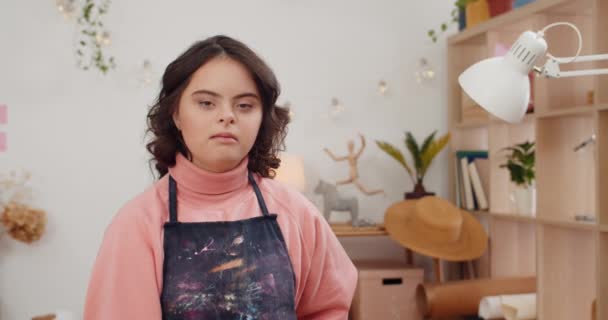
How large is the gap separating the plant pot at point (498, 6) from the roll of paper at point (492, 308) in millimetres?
1452

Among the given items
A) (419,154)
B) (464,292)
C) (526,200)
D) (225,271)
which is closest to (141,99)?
(419,154)

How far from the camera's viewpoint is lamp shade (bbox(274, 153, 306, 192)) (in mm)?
3334

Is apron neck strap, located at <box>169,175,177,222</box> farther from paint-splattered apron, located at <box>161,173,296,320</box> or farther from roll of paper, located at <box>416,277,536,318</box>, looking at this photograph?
roll of paper, located at <box>416,277,536,318</box>

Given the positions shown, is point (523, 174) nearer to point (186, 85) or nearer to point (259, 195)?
point (259, 195)

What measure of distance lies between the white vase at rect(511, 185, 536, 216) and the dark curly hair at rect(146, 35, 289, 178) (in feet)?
7.19

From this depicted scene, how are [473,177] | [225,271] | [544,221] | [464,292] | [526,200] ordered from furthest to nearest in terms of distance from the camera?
[473,177], [526,200], [464,292], [544,221], [225,271]

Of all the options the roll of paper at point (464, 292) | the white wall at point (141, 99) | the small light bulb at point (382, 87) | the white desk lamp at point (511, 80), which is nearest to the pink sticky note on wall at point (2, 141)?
the white wall at point (141, 99)

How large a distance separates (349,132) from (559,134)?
3.96 ft

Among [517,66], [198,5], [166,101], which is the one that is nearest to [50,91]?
[198,5]

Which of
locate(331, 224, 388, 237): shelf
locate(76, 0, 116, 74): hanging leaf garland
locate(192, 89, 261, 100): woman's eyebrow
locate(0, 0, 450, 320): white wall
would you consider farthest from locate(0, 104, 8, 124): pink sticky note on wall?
locate(192, 89, 261, 100): woman's eyebrow

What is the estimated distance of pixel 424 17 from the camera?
12.9 feet

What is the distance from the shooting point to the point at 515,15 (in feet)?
10.5

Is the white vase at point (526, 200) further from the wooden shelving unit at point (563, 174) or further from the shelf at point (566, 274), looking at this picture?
the shelf at point (566, 274)

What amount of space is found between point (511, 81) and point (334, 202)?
7.53ft
